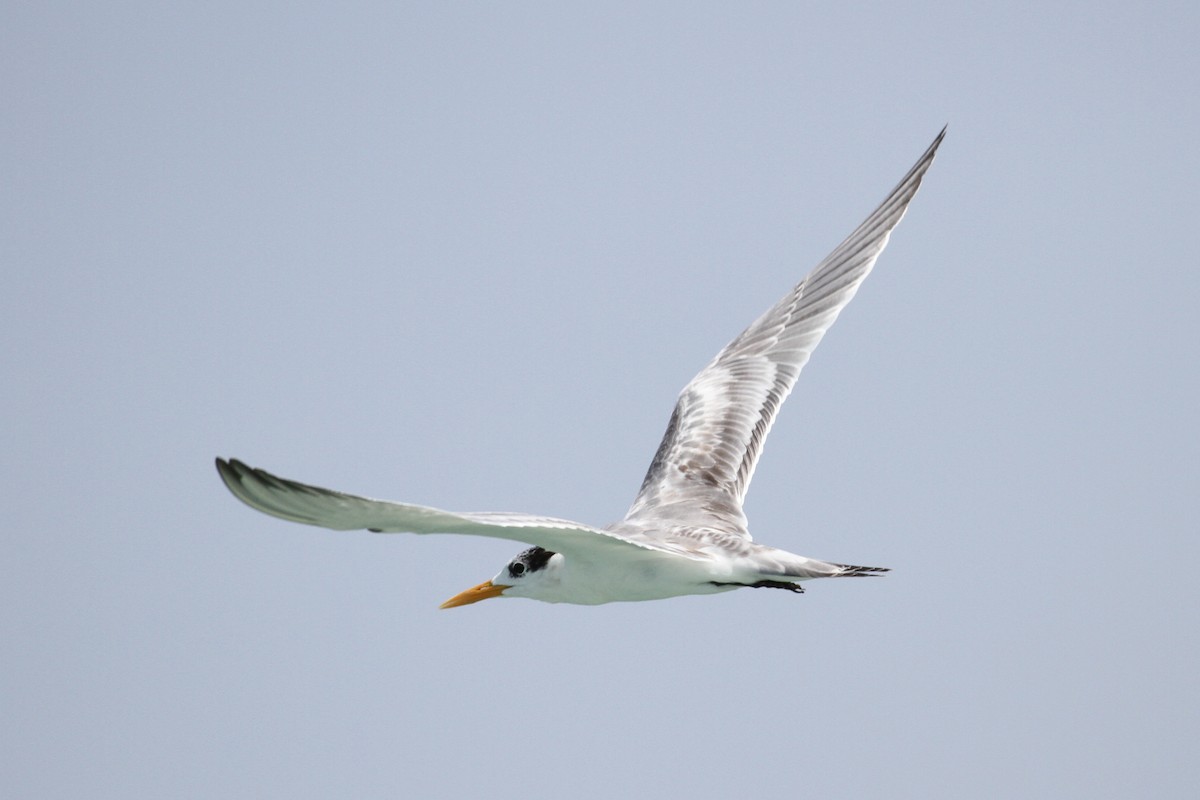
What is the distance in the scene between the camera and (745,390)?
15516 mm

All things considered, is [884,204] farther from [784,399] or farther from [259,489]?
[259,489]

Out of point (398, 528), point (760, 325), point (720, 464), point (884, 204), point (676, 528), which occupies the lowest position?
point (398, 528)

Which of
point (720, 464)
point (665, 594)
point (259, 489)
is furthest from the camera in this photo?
point (720, 464)

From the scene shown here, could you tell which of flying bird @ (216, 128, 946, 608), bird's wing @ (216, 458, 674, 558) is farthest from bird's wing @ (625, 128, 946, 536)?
bird's wing @ (216, 458, 674, 558)

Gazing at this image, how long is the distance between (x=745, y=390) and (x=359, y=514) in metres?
7.43

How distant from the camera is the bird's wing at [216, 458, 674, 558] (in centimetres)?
845

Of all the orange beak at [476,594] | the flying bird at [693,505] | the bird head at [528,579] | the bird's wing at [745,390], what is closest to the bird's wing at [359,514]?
the flying bird at [693,505]

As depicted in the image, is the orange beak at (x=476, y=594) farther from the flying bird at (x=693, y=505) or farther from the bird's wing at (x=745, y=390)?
the bird's wing at (x=745, y=390)

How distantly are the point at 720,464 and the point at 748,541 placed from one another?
8.64 ft

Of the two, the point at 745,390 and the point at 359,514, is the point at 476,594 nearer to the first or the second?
the point at 359,514

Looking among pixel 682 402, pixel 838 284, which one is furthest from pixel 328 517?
pixel 838 284

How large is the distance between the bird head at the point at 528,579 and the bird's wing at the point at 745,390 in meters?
1.73

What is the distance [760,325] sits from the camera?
16.6m

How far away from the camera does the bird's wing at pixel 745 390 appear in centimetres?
1426
